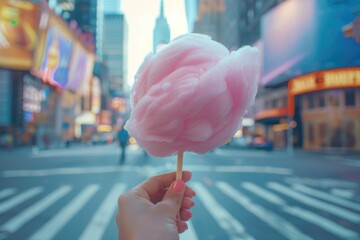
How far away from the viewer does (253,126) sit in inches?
1576

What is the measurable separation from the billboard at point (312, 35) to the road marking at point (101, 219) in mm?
3864

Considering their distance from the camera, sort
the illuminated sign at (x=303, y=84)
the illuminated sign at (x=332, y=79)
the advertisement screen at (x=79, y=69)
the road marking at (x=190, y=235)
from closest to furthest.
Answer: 1. the road marking at (x=190, y=235)
2. the illuminated sign at (x=332, y=79)
3. the illuminated sign at (x=303, y=84)
4. the advertisement screen at (x=79, y=69)

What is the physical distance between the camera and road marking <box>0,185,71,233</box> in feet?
13.8

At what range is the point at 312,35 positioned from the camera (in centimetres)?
775

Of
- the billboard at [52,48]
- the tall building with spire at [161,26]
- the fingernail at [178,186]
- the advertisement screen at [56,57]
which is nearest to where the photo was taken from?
the fingernail at [178,186]

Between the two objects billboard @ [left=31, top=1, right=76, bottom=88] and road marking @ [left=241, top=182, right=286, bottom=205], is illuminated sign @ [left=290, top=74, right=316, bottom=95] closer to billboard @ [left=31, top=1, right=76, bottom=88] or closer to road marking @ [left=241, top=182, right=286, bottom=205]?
road marking @ [left=241, top=182, right=286, bottom=205]

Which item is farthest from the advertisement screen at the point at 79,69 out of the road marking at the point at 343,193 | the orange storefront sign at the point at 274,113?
the road marking at the point at 343,193

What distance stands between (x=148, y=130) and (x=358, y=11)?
9.13 ft

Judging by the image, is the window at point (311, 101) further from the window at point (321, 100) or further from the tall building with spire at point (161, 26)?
the tall building with spire at point (161, 26)

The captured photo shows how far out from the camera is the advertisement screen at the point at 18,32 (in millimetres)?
26344

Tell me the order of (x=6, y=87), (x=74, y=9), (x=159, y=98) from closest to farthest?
1. (x=159, y=98)
2. (x=6, y=87)
3. (x=74, y=9)

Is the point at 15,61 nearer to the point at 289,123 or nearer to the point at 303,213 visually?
the point at 289,123

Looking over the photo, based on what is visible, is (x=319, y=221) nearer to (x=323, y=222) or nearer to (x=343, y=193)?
(x=323, y=222)

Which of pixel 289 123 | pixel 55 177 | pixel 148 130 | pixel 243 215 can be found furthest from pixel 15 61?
pixel 148 130
